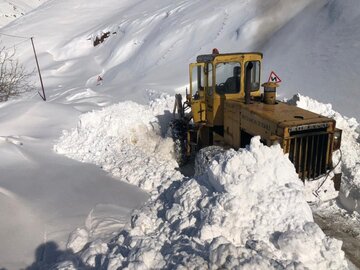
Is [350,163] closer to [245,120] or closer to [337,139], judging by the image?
[337,139]

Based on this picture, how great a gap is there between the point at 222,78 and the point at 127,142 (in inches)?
122

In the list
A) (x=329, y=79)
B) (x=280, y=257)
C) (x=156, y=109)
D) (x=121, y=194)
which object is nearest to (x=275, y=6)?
(x=329, y=79)

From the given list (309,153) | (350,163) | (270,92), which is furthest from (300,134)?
(350,163)

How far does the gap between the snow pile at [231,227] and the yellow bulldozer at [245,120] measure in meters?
0.72

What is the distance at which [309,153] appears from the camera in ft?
21.4

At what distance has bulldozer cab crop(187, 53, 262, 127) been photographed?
777 centimetres

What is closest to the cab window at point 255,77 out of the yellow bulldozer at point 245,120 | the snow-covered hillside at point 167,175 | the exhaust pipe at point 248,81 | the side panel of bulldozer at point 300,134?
the yellow bulldozer at point 245,120

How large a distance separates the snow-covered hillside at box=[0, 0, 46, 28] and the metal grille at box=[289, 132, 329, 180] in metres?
57.5

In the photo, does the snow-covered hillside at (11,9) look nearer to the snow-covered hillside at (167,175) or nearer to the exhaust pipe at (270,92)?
the snow-covered hillside at (167,175)

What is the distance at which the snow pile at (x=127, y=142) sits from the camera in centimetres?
807

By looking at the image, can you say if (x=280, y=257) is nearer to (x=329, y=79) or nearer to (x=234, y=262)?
(x=234, y=262)

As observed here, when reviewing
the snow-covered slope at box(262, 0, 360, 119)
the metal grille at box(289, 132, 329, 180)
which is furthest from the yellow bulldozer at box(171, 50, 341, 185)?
the snow-covered slope at box(262, 0, 360, 119)

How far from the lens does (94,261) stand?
469 centimetres

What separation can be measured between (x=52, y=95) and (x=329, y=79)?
45.9 feet
